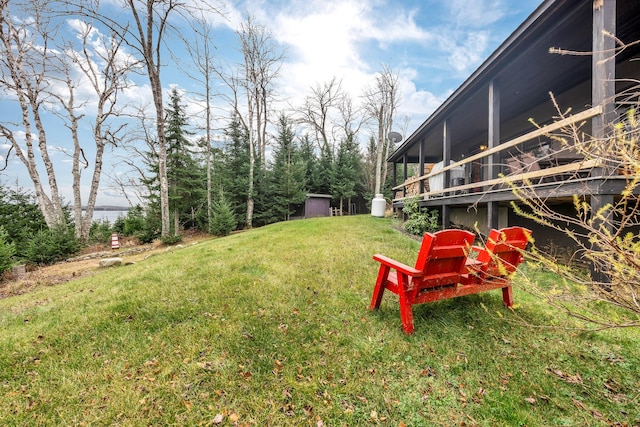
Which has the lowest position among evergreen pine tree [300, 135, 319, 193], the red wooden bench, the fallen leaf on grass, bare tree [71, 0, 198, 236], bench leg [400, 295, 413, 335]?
the fallen leaf on grass

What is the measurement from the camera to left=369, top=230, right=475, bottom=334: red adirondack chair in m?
2.45

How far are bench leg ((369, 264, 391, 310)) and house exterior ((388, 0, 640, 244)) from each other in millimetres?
1475

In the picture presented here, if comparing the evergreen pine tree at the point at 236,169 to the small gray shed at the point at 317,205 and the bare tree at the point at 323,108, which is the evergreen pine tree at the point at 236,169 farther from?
the bare tree at the point at 323,108

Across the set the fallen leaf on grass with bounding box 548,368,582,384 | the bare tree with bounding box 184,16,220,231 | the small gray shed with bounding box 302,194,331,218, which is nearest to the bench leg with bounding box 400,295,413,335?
the fallen leaf on grass with bounding box 548,368,582,384

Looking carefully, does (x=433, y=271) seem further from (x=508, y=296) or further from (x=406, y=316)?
(x=508, y=296)

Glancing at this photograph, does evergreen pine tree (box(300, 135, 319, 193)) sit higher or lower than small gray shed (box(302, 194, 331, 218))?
higher

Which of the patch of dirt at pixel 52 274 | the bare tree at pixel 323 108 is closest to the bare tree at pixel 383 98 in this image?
the bare tree at pixel 323 108

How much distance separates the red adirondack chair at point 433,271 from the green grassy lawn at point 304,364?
375 millimetres

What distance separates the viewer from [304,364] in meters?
2.33

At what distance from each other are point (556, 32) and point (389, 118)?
18901 millimetres

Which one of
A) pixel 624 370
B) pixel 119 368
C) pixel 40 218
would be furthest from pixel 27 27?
pixel 624 370

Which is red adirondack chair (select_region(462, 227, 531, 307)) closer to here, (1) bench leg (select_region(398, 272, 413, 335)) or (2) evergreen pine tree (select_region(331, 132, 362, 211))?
(1) bench leg (select_region(398, 272, 413, 335))

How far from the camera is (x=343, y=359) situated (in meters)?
2.38

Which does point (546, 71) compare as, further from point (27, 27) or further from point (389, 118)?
point (27, 27)
